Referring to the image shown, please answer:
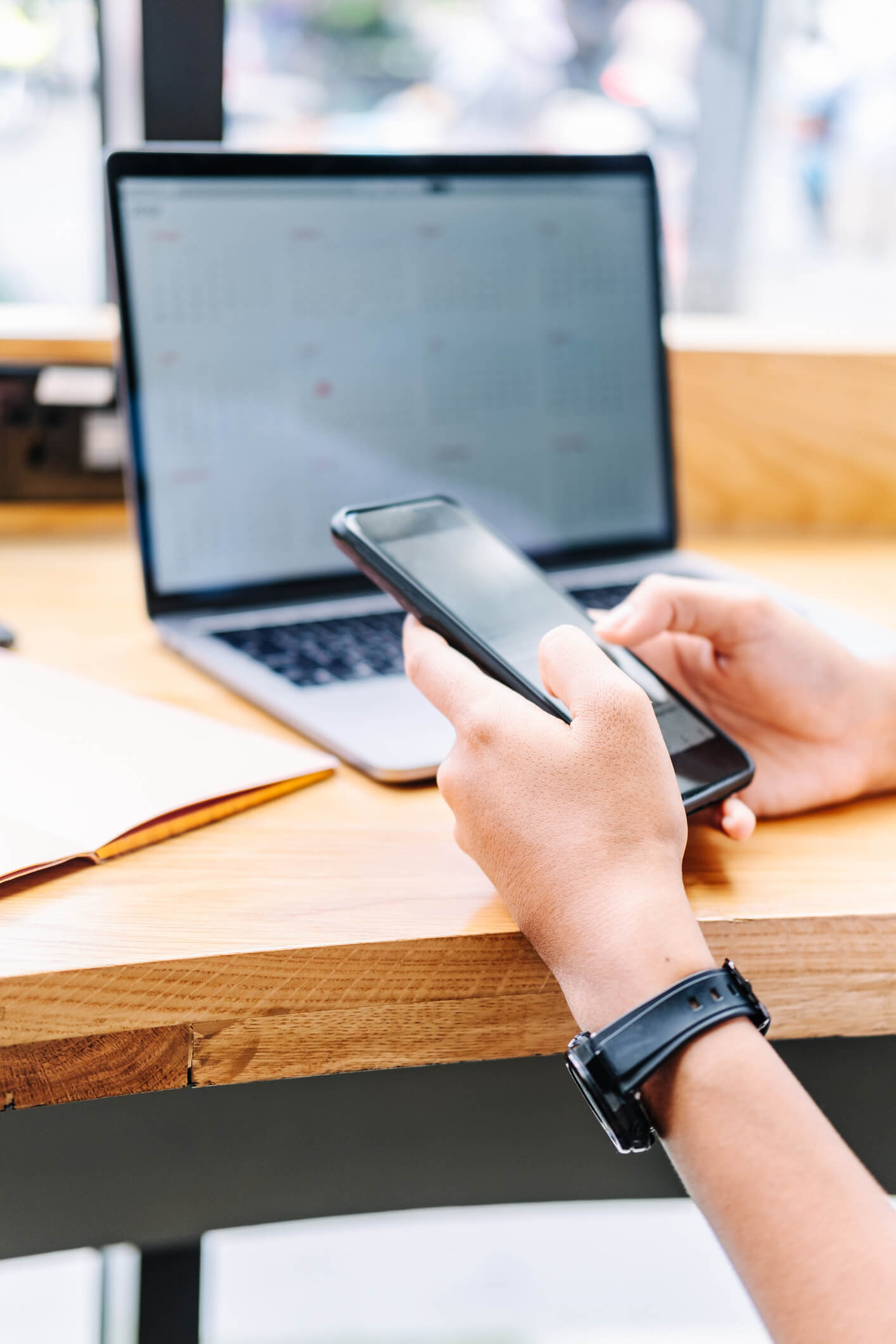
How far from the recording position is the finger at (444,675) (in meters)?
0.47

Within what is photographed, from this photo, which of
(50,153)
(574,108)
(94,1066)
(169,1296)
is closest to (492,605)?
(94,1066)

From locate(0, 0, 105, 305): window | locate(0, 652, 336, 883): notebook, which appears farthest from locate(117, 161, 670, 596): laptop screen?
locate(0, 0, 105, 305): window

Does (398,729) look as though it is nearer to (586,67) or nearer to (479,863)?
(479,863)

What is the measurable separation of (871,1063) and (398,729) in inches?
13.7

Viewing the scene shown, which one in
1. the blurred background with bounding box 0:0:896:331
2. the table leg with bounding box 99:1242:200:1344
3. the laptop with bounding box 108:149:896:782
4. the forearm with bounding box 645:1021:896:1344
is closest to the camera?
the forearm with bounding box 645:1021:896:1344

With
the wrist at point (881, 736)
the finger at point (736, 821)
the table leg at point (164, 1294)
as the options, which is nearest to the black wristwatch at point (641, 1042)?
the finger at point (736, 821)

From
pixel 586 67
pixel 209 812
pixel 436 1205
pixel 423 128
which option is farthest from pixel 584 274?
pixel 423 128

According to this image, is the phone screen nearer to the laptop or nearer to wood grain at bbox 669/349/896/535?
the laptop

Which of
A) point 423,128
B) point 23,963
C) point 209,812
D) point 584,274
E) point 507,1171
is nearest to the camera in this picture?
point 23,963

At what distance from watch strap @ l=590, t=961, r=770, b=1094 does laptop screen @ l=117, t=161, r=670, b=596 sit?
0.45m

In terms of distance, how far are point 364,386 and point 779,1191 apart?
59cm

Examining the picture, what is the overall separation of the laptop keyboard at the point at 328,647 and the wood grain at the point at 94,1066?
0.25 m

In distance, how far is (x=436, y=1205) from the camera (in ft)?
2.16

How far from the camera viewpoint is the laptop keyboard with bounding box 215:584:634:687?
66 cm
